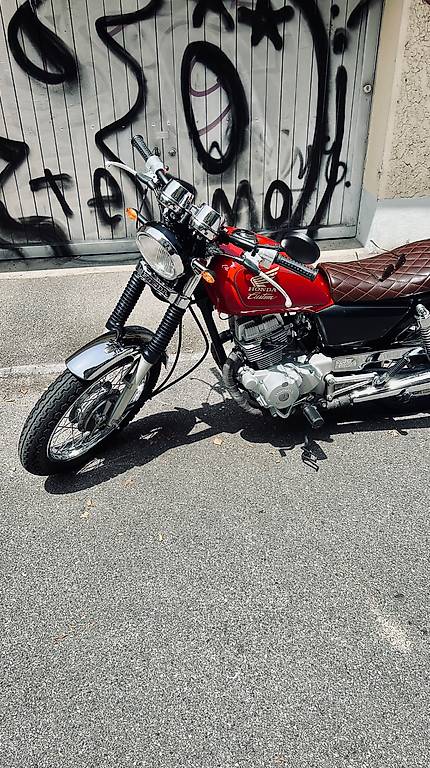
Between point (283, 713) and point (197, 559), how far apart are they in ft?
2.52

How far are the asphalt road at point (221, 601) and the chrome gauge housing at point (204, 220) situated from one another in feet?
4.05

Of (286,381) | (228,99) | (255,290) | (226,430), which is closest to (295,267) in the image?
(255,290)

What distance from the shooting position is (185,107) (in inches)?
210

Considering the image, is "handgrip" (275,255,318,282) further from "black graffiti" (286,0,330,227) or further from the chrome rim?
"black graffiti" (286,0,330,227)

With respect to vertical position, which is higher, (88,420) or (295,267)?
(295,267)

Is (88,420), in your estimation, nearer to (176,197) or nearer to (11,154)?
(176,197)

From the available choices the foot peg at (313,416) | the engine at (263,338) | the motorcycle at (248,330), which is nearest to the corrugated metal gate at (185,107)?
the motorcycle at (248,330)

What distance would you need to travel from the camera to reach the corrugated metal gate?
5023 mm

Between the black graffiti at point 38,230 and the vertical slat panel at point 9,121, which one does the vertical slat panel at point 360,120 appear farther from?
the vertical slat panel at point 9,121

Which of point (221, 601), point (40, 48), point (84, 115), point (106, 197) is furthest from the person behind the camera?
point (106, 197)

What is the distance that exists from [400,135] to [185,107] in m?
1.87

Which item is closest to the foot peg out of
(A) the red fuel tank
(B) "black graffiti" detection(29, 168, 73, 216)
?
(A) the red fuel tank

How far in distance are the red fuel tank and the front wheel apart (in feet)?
1.81

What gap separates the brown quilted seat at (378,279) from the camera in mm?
3131
